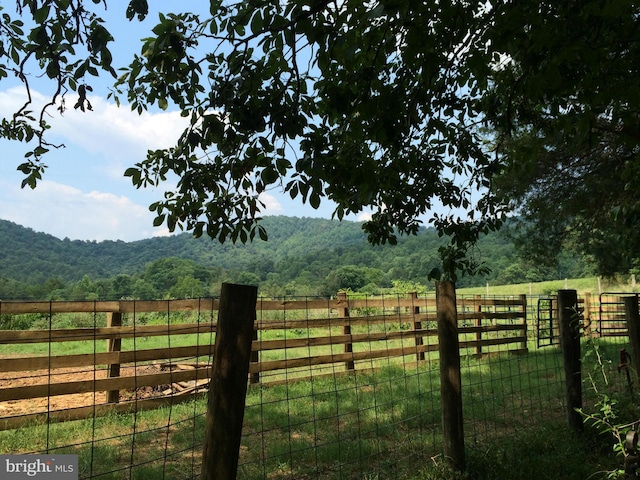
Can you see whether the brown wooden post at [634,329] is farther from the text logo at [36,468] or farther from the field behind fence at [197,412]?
the text logo at [36,468]

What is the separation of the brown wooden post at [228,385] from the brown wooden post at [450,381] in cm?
198

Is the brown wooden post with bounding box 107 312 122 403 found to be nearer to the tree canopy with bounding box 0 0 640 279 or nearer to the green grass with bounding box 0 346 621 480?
the green grass with bounding box 0 346 621 480

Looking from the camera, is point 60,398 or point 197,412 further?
point 60,398

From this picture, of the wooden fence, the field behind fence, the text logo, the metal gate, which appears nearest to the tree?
the metal gate

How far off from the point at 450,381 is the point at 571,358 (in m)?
1.69

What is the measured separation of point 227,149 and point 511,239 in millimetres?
11036

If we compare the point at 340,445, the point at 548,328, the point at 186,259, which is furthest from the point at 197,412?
the point at 186,259

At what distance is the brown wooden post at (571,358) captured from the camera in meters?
4.36

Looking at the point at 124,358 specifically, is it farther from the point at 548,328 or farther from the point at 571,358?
the point at 548,328

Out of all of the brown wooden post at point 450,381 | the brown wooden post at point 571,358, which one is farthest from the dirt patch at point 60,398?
the brown wooden post at point 571,358

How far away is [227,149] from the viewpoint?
7.66 ft

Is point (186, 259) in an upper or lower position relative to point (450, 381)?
upper

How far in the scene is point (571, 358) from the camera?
443 cm

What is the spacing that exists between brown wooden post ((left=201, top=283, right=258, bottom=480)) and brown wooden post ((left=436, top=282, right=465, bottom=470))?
1983mm
